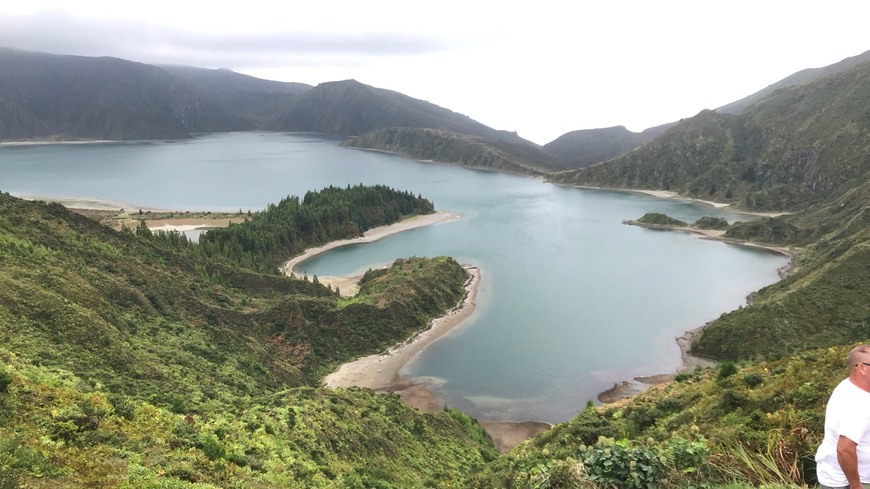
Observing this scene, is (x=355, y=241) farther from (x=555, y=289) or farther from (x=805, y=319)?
(x=805, y=319)

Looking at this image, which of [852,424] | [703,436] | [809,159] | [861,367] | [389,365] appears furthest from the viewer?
[809,159]

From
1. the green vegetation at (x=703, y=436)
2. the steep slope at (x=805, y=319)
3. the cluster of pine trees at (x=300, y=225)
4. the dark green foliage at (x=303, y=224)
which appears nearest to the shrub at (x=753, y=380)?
the green vegetation at (x=703, y=436)

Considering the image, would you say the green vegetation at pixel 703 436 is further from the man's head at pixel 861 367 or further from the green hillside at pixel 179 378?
the green hillside at pixel 179 378

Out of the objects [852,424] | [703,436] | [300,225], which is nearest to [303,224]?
[300,225]

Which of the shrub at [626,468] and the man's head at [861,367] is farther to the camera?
the shrub at [626,468]

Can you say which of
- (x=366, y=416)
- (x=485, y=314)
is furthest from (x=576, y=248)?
(x=366, y=416)

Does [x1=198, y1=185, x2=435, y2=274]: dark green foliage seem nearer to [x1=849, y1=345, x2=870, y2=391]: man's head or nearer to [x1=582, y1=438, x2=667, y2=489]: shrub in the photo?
[x1=582, y1=438, x2=667, y2=489]: shrub

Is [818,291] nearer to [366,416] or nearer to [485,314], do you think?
[485,314]
